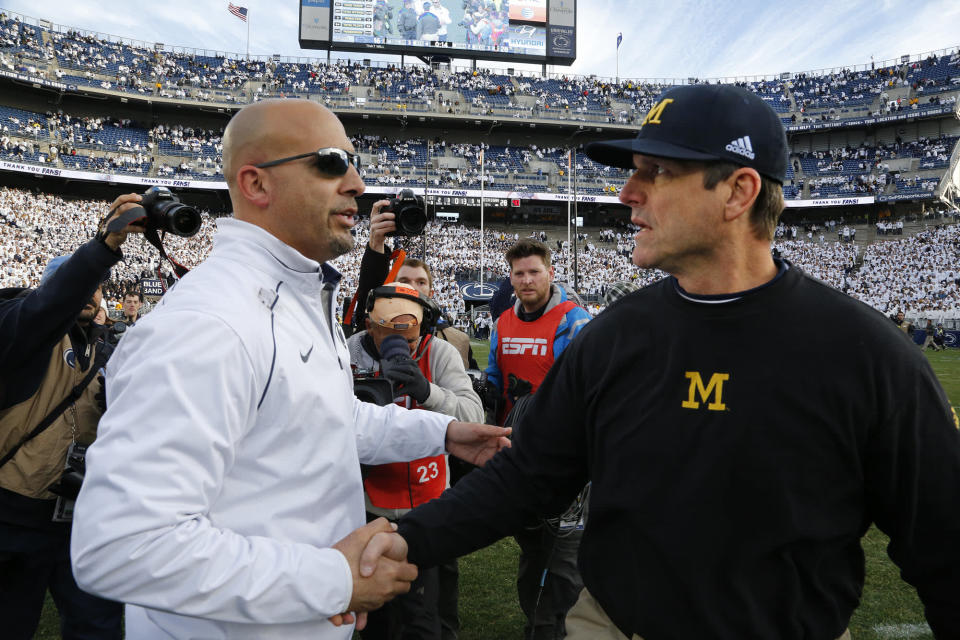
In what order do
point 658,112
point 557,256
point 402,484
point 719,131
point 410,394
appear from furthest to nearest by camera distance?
1. point 557,256
2. point 402,484
3. point 410,394
4. point 658,112
5. point 719,131

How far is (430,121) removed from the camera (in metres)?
47.1

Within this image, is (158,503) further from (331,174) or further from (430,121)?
(430,121)

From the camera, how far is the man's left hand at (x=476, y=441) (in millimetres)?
2275

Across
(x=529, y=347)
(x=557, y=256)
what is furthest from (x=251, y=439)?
(x=557, y=256)

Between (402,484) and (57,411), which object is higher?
(57,411)

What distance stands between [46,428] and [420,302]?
6.26 feet

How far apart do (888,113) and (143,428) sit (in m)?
55.7

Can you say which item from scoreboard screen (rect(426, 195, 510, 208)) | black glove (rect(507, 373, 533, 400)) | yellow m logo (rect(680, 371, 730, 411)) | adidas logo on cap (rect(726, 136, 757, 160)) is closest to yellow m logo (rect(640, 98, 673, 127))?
adidas logo on cap (rect(726, 136, 757, 160))

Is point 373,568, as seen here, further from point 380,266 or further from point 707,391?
point 380,266

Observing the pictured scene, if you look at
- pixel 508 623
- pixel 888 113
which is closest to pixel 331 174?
pixel 508 623

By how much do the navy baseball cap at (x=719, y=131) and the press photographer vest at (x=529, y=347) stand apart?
2.67 meters

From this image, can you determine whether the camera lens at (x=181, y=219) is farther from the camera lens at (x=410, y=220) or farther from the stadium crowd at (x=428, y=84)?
the stadium crowd at (x=428, y=84)

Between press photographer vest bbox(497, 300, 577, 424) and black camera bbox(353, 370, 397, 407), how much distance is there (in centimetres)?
165

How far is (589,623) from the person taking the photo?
1.79 metres
